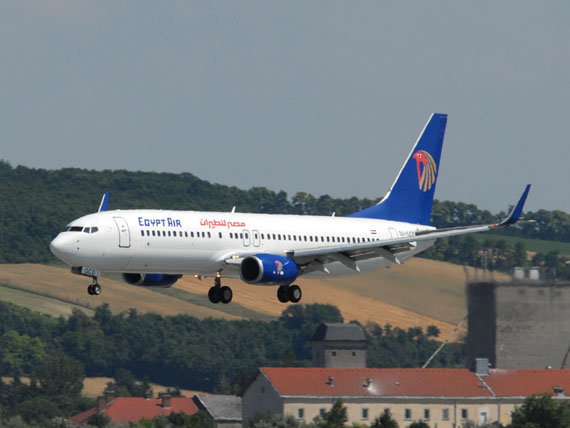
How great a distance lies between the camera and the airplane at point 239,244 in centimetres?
6875

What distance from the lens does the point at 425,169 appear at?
9050cm

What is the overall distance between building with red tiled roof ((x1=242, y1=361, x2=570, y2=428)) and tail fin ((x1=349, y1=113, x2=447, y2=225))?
246ft

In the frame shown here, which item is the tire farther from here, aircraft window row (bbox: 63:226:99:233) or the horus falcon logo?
the horus falcon logo

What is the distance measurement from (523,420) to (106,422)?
58501mm

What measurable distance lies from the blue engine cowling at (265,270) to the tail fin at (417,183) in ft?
45.4

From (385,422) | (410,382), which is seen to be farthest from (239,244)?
Result: (410,382)

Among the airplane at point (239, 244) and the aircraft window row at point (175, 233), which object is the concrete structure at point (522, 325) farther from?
the aircraft window row at point (175, 233)

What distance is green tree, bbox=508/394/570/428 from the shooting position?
147 m

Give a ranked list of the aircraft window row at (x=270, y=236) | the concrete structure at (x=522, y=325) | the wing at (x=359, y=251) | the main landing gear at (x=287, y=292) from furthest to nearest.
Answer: the concrete structure at (x=522, y=325), the main landing gear at (x=287, y=292), the wing at (x=359, y=251), the aircraft window row at (x=270, y=236)

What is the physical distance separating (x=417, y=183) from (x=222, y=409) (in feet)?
329

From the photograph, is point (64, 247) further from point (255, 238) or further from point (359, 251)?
point (359, 251)

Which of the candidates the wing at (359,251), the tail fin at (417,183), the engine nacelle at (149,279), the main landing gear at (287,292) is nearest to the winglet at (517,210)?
the wing at (359,251)

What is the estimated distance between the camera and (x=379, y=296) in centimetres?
10700

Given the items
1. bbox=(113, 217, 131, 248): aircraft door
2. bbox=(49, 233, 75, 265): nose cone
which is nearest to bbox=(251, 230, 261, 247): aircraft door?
bbox=(113, 217, 131, 248): aircraft door
